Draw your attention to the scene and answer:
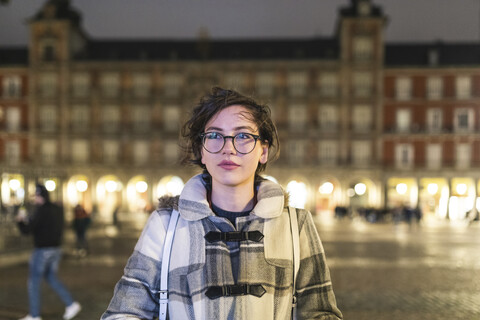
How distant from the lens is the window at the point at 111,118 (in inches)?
1613

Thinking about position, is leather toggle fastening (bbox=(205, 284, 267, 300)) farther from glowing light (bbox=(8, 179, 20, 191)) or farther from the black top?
glowing light (bbox=(8, 179, 20, 191))

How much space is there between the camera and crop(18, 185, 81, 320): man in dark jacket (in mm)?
6539

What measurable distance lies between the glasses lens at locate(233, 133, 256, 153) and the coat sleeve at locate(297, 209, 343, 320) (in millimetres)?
379

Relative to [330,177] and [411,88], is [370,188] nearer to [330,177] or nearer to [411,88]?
[330,177]

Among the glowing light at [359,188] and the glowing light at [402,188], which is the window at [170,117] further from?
the glowing light at [402,188]

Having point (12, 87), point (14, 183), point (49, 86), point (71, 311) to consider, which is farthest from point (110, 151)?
point (71, 311)

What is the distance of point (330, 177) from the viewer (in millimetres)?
39938

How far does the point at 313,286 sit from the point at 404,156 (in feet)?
133

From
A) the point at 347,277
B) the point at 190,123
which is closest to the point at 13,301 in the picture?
the point at 347,277

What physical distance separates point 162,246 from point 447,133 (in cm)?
4159

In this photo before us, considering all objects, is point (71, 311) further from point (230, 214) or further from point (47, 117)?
point (47, 117)

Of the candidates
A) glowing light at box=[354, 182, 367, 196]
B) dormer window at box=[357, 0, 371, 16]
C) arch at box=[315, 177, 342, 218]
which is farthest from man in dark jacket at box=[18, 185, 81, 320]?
dormer window at box=[357, 0, 371, 16]

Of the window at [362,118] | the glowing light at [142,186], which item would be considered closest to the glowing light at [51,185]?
the glowing light at [142,186]

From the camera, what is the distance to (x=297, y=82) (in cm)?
4084
